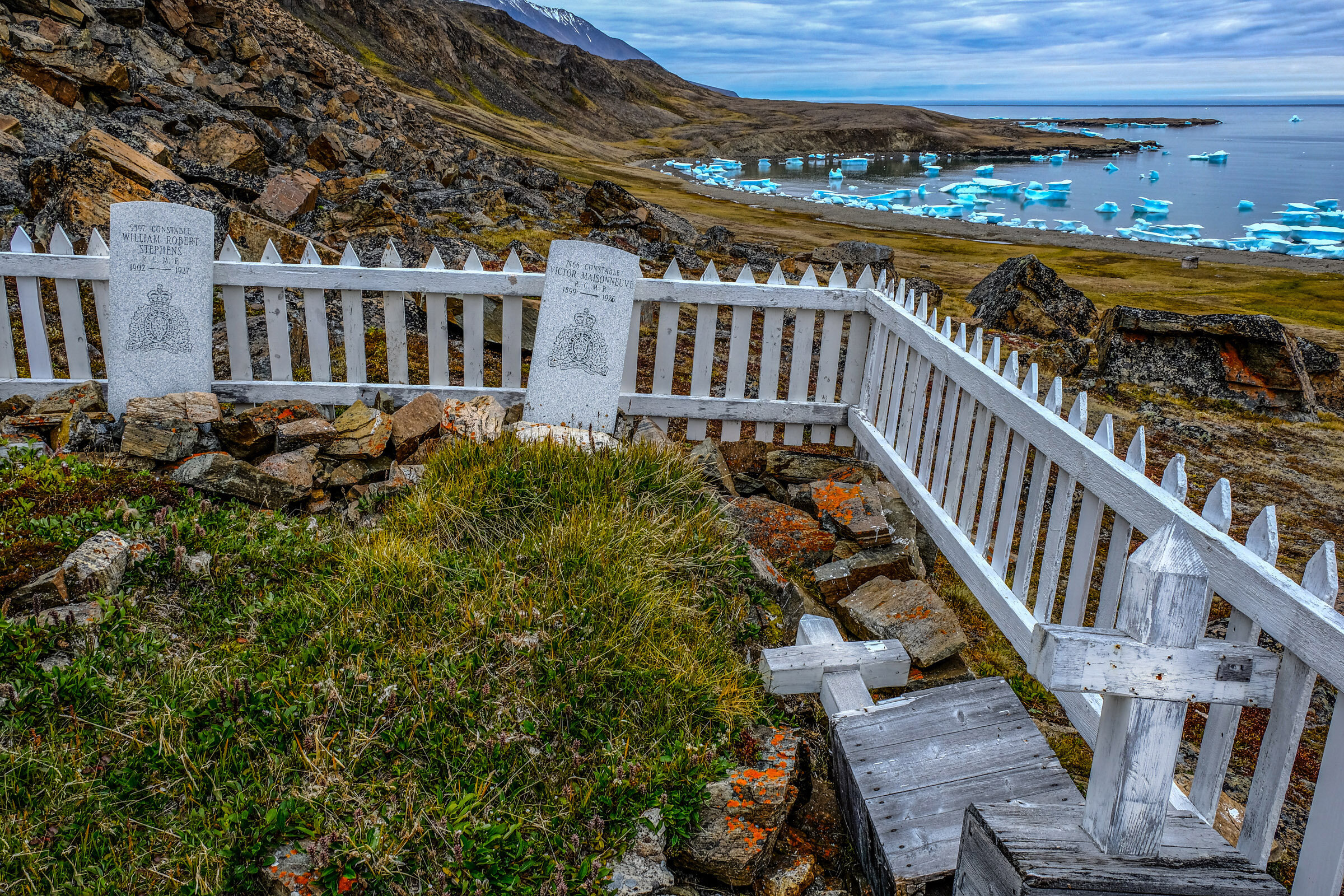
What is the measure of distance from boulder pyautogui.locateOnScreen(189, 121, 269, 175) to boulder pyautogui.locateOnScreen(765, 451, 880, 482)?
9.35 metres

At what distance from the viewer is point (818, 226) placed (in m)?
24.6

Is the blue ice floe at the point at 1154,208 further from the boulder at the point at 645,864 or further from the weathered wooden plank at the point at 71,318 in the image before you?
the boulder at the point at 645,864

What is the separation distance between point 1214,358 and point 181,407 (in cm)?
865

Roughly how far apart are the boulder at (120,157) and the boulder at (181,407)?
5009mm

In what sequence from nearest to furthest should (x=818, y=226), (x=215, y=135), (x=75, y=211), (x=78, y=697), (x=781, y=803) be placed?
(x=781, y=803)
(x=78, y=697)
(x=75, y=211)
(x=215, y=135)
(x=818, y=226)

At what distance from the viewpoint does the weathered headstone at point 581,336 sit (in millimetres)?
6121

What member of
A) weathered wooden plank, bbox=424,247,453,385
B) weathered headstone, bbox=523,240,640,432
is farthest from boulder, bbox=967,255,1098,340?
weathered wooden plank, bbox=424,247,453,385

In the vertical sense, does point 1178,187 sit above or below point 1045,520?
above

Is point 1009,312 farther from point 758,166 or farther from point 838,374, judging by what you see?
point 758,166

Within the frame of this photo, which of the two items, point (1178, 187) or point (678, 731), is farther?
point (1178, 187)

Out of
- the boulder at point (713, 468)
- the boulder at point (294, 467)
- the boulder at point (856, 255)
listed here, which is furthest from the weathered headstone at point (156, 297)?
the boulder at point (856, 255)

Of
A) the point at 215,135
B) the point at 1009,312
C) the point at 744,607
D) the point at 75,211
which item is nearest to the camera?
the point at 744,607

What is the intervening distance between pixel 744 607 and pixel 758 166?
81.1m

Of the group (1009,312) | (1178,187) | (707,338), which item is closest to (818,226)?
(1009,312)
